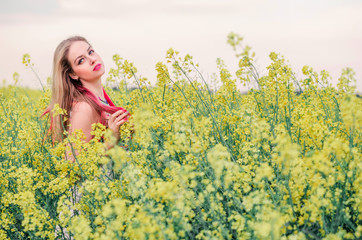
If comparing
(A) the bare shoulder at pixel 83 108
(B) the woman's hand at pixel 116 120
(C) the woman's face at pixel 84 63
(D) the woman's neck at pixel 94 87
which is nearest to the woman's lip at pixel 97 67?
(C) the woman's face at pixel 84 63

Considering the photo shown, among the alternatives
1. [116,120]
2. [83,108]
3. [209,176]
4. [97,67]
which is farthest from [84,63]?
[209,176]

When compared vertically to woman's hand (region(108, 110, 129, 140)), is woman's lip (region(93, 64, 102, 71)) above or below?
above

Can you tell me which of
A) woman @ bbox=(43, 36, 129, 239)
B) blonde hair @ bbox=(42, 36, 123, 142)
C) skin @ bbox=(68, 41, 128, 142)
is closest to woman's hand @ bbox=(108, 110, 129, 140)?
skin @ bbox=(68, 41, 128, 142)

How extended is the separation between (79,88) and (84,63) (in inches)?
10.8

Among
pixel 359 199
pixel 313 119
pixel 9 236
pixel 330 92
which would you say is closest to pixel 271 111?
pixel 330 92

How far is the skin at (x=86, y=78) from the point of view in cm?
365

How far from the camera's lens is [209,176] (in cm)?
226

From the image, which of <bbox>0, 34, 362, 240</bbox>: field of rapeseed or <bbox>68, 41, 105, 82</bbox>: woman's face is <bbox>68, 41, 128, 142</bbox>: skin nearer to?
<bbox>68, 41, 105, 82</bbox>: woman's face

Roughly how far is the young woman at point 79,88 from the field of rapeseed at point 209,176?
30 cm

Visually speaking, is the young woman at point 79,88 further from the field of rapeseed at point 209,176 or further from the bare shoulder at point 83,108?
the field of rapeseed at point 209,176

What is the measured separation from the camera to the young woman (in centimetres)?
368

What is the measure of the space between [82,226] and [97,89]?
2.49 m

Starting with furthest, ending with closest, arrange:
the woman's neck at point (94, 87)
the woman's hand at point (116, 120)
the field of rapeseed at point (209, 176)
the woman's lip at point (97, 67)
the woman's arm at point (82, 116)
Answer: the woman's neck at point (94, 87), the woman's lip at point (97, 67), the woman's arm at point (82, 116), the woman's hand at point (116, 120), the field of rapeseed at point (209, 176)

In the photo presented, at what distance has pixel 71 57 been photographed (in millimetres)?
3900
